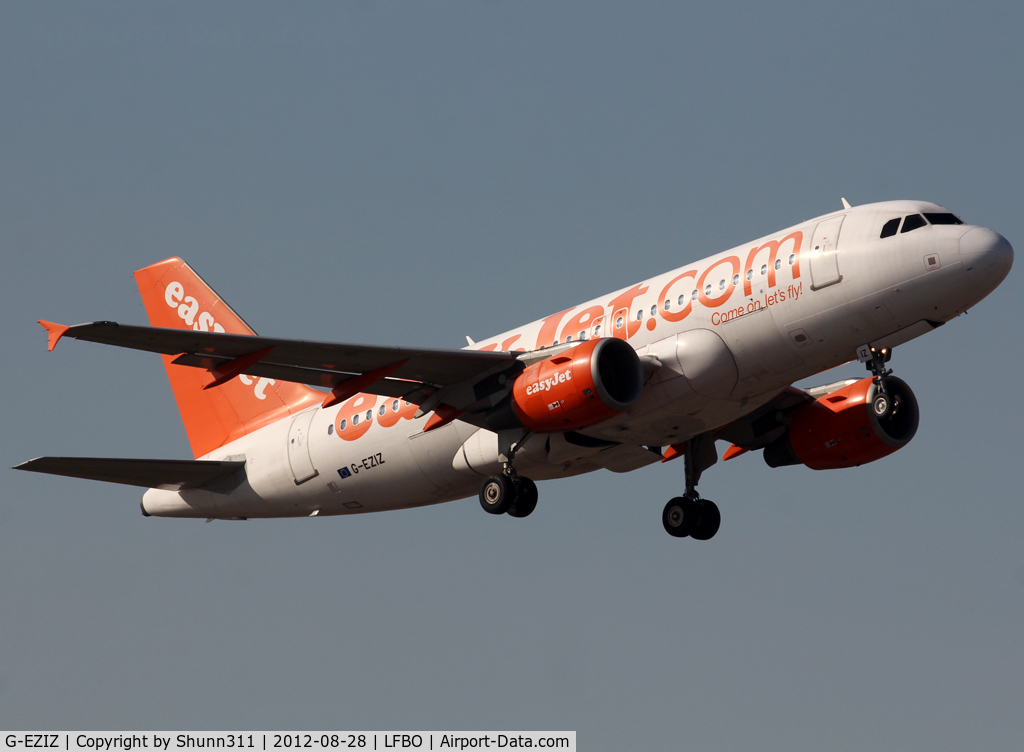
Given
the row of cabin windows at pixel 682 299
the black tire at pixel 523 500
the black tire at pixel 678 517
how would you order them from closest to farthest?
the row of cabin windows at pixel 682 299
the black tire at pixel 523 500
the black tire at pixel 678 517

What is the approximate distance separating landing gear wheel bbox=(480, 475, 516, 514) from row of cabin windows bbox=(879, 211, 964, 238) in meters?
10.2

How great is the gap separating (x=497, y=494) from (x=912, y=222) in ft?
36.5

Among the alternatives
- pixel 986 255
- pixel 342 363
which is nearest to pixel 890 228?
pixel 986 255

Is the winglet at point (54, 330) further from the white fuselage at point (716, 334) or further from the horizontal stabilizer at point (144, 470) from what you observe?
the white fuselage at point (716, 334)

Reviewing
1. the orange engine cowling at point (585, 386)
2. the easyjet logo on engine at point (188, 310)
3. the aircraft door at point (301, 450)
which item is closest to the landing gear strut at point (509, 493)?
the orange engine cowling at point (585, 386)

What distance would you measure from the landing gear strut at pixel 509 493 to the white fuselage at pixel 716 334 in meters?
0.37

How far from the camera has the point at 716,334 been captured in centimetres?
2917

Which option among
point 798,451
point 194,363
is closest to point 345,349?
point 194,363

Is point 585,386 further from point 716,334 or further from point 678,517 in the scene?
point 678,517

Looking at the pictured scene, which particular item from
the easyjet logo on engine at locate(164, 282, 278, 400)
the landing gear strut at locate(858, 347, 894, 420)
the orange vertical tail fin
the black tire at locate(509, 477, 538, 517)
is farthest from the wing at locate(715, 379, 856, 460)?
the easyjet logo on engine at locate(164, 282, 278, 400)

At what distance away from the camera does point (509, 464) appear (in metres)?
31.9

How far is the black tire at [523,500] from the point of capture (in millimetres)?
31781

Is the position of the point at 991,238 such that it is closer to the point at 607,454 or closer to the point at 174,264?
the point at 607,454

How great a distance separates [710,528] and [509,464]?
6.63 metres
